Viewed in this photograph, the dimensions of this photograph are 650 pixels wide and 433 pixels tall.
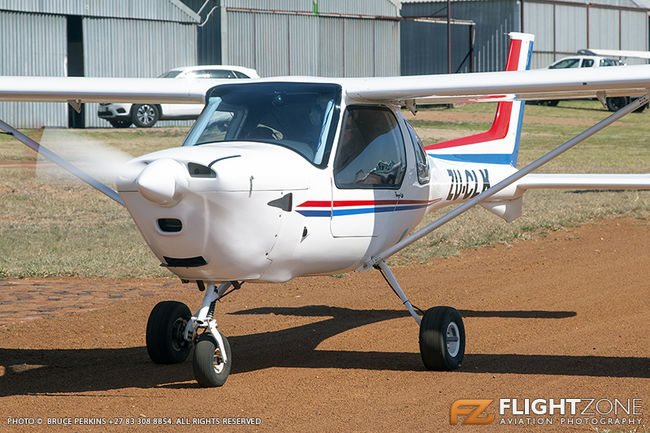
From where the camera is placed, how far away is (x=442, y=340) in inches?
293

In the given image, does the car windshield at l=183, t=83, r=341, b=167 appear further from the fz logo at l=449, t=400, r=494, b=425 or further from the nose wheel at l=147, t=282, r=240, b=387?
the fz logo at l=449, t=400, r=494, b=425

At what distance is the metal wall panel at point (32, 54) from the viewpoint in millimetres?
29047

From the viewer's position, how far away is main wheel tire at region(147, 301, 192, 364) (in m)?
7.81

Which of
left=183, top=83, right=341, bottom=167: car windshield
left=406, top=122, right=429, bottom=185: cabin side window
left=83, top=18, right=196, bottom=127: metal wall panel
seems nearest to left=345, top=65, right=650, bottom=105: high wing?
left=183, top=83, right=341, bottom=167: car windshield

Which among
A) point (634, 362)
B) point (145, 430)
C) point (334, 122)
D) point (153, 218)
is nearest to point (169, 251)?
point (153, 218)

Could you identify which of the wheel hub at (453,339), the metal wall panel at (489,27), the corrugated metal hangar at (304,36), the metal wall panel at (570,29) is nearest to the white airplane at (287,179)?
the wheel hub at (453,339)

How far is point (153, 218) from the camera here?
6.17 m

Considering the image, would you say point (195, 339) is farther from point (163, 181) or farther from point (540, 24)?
point (540, 24)

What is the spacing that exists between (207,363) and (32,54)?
991 inches

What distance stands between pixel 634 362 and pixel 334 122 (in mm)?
3160

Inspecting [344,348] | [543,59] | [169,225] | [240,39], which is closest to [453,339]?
[344,348]

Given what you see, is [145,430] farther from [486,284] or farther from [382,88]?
[486,284]

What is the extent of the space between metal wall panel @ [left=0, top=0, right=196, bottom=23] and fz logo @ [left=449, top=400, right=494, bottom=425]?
2588 cm

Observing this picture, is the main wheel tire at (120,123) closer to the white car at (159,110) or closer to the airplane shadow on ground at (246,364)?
the white car at (159,110)
